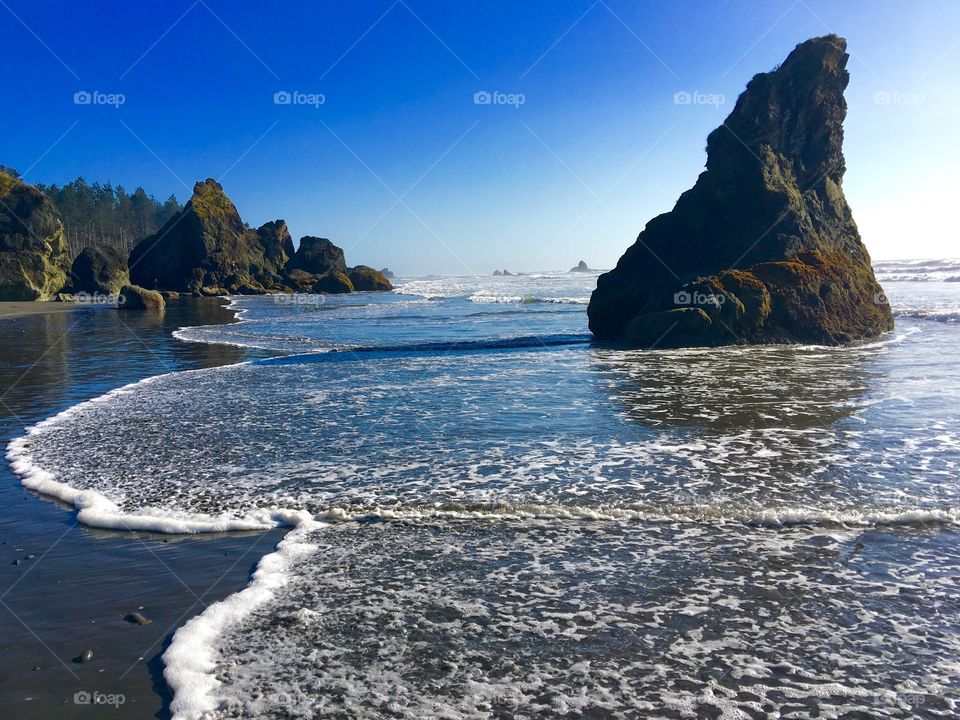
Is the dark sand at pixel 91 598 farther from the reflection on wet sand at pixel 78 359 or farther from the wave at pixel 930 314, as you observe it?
the wave at pixel 930 314

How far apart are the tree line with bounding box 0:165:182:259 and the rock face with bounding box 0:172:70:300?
3710 centimetres

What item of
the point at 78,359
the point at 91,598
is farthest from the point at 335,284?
the point at 91,598

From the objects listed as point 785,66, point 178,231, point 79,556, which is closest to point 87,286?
point 178,231

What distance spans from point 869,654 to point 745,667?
760 mm

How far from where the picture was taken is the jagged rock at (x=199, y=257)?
74062 mm

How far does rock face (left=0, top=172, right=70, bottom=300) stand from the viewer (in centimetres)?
5306

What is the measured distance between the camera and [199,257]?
7519 cm

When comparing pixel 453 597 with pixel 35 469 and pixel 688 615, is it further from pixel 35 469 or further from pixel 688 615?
pixel 35 469

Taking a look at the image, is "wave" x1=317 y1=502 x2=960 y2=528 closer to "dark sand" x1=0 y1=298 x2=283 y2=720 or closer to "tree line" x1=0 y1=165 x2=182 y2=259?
"dark sand" x1=0 y1=298 x2=283 y2=720

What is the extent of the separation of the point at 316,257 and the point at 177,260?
22097 mm

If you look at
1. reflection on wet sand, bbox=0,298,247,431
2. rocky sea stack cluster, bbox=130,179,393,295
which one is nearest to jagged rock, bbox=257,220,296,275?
rocky sea stack cluster, bbox=130,179,393,295

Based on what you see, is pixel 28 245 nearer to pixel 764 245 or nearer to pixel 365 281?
pixel 365 281

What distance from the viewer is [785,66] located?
23891 millimetres

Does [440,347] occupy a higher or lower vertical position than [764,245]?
lower
